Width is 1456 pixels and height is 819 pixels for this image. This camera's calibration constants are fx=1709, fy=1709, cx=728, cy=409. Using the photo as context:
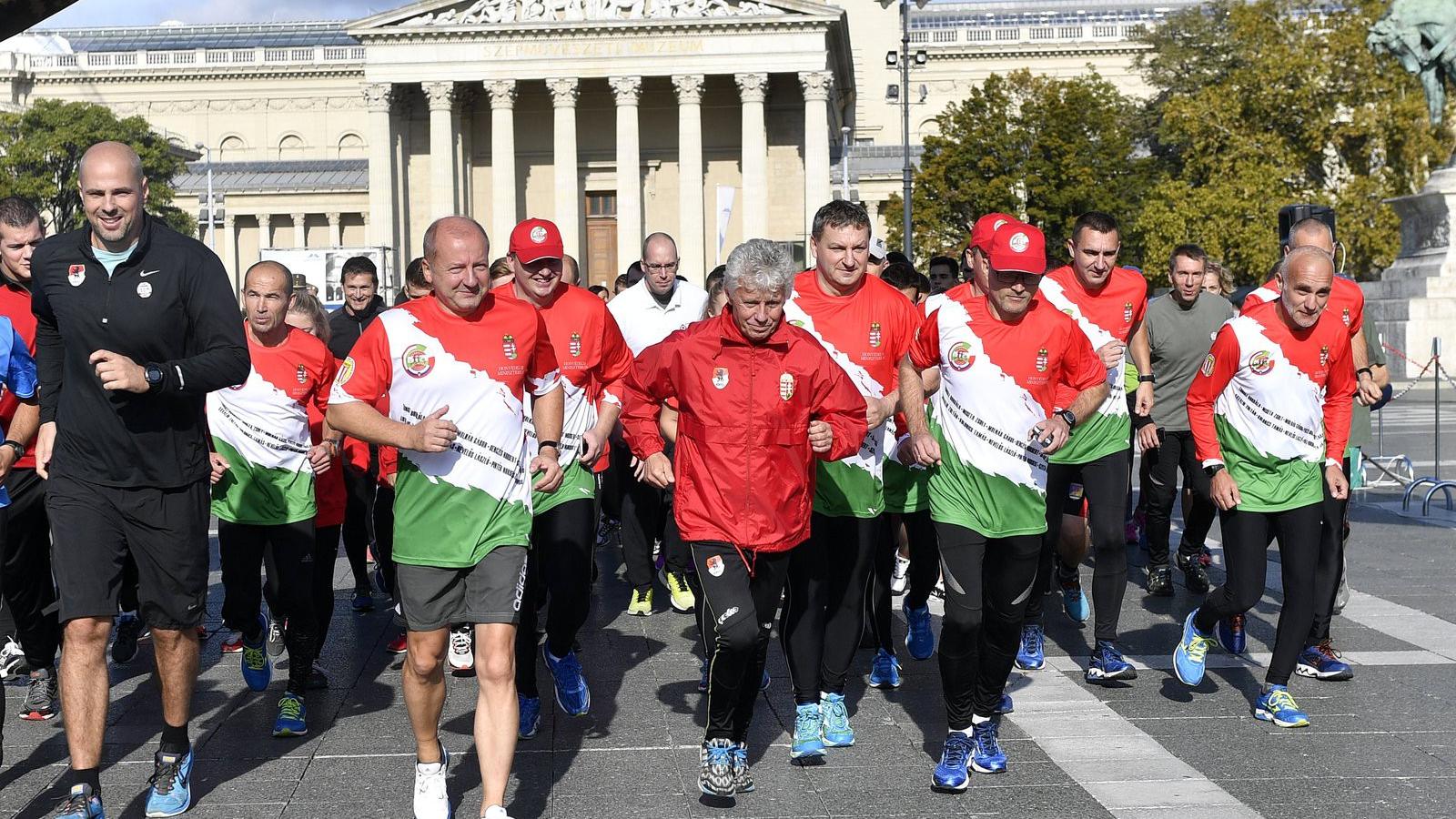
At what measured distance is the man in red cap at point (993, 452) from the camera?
6418 mm

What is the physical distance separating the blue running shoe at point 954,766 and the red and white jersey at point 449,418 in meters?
1.74

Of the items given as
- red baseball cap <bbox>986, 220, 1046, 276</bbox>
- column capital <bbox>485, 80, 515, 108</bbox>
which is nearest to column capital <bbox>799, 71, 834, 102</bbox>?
column capital <bbox>485, 80, 515, 108</bbox>

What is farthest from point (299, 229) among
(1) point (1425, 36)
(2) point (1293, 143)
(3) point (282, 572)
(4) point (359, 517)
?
(3) point (282, 572)

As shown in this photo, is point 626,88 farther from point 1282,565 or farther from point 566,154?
point 1282,565

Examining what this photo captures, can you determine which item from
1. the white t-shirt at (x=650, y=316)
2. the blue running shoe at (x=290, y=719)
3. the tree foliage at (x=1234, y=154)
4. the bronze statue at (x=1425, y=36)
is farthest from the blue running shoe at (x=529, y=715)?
the tree foliage at (x=1234, y=154)

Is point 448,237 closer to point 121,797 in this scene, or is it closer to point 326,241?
point 121,797

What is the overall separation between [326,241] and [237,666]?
257 feet

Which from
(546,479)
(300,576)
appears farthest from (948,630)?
(300,576)

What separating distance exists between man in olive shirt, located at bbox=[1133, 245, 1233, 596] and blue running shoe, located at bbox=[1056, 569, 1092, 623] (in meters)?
1.10

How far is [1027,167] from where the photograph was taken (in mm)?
54719

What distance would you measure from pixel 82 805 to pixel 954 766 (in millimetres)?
2996

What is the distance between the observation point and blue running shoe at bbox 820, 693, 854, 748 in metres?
6.86

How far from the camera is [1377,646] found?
879 centimetres

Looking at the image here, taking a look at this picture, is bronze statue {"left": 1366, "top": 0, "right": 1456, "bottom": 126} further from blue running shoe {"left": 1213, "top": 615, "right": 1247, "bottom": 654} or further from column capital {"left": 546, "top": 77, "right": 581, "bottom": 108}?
column capital {"left": 546, "top": 77, "right": 581, "bottom": 108}
